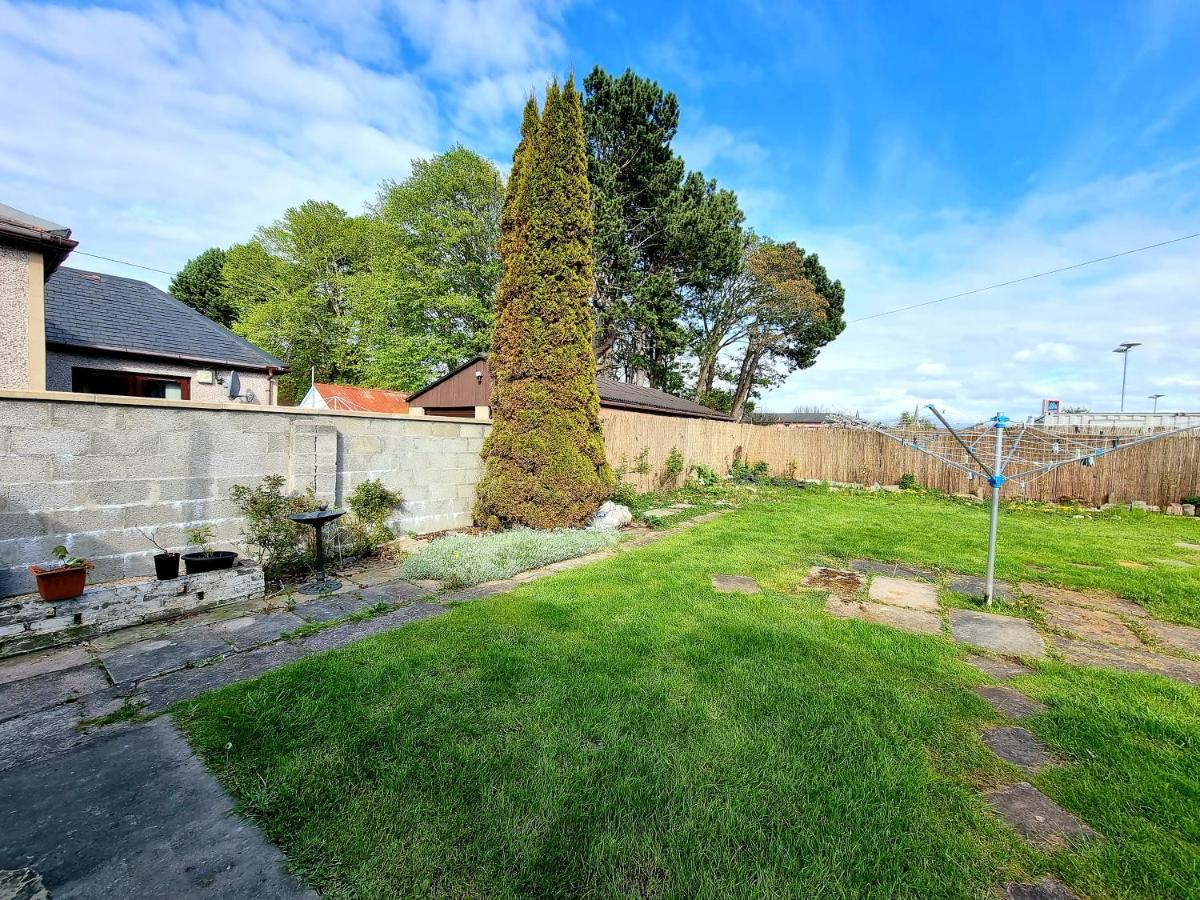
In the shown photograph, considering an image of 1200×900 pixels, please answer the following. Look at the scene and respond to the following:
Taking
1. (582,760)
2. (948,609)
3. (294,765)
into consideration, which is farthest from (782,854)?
(948,609)

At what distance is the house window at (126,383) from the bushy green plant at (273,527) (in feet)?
16.7

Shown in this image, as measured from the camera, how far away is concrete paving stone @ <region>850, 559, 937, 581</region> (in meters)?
4.75

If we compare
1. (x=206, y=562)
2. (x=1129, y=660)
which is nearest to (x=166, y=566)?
(x=206, y=562)

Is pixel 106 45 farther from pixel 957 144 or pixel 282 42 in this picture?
pixel 957 144

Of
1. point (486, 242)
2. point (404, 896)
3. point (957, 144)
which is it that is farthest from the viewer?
point (486, 242)

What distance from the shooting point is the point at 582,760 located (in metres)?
1.83

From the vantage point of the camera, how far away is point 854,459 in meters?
12.4

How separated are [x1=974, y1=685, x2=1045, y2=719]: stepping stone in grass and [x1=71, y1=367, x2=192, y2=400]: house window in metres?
10.6

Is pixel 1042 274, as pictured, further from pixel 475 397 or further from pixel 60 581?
pixel 60 581

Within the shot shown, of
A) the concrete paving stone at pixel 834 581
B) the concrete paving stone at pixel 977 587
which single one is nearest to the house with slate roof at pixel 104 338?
the concrete paving stone at pixel 834 581

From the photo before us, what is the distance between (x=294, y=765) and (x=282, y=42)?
874cm

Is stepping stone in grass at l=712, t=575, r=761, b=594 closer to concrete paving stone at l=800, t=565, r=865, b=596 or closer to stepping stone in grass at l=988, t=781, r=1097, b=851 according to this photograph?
concrete paving stone at l=800, t=565, r=865, b=596

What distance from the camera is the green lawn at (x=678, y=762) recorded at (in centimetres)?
139

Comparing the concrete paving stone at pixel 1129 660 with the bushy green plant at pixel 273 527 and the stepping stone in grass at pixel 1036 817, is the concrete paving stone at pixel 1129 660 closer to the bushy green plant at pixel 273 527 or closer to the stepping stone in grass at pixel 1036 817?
the stepping stone in grass at pixel 1036 817
